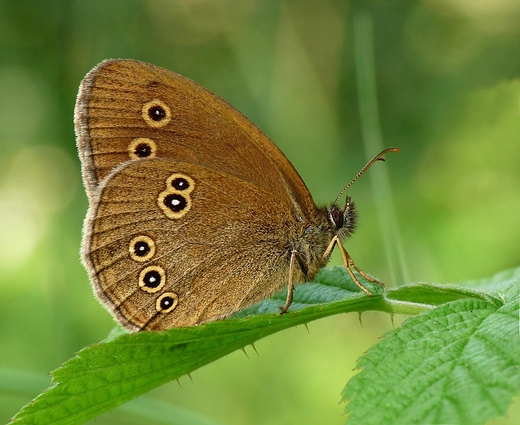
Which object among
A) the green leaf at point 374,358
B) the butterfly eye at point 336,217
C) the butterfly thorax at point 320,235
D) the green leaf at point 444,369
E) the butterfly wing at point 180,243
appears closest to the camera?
the green leaf at point 444,369

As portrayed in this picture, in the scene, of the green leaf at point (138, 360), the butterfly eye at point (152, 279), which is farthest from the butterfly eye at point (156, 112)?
the green leaf at point (138, 360)

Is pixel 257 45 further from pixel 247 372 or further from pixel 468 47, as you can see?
pixel 247 372

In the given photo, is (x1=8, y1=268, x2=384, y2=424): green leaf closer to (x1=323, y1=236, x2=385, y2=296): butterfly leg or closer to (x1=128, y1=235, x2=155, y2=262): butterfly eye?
(x1=323, y1=236, x2=385, y2=296): butterfly leg

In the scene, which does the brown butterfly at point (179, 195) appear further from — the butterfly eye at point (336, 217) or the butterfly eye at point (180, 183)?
the butterfly eye at point (336, 217)

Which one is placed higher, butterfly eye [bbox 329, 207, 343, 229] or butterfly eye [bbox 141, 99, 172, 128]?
butterfly eye [bbox 141, 99, 172, 128]

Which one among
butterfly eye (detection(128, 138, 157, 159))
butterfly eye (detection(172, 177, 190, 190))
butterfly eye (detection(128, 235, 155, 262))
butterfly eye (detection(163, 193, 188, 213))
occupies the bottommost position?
butterfly eye (detection(128, 235, 155, 262))

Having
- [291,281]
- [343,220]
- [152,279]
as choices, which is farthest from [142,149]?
[343,220]

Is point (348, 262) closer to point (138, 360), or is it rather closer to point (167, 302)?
point (167, 302)

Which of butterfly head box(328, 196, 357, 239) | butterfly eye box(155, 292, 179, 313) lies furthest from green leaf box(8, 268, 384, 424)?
butterfly head box(328, 196, 357, 239)
